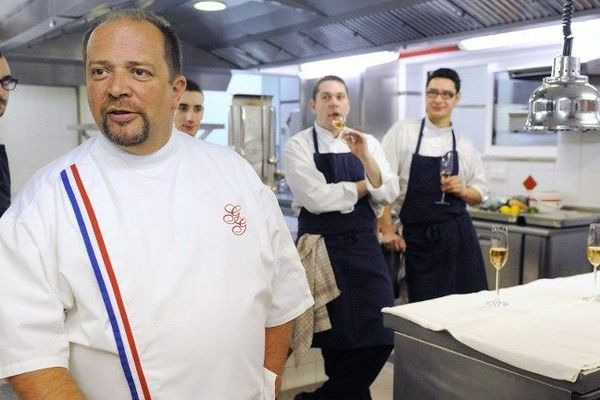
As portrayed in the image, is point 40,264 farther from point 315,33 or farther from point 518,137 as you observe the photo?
point 518,137

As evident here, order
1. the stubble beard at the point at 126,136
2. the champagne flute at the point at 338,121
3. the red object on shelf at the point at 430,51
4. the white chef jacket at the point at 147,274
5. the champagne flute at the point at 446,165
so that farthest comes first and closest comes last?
the red object on shelf at the point at 430,51
the champagne flute at the point at 446,165
the champagne flute at the point at 338,121
the stubble beard at the point at 126,136
the white chef jacket at the point at 147,274

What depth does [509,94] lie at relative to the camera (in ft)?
15.7

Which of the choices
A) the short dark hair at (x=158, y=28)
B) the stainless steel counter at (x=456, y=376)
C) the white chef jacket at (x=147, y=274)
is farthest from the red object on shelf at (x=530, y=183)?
the short dark hair at (x=158, y=28)

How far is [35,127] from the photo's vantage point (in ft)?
14.5

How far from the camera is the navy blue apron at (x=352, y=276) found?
2.73 meters

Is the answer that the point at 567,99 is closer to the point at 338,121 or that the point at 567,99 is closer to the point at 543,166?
the point at 338,121

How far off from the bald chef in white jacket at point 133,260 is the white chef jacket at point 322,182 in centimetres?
127

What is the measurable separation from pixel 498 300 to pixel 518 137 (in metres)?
3.07

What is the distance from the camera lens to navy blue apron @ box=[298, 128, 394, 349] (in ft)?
8.95

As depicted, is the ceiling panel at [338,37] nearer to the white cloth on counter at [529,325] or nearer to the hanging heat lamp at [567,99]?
the hanging heat lamp at [567,99]

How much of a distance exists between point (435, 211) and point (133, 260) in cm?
215

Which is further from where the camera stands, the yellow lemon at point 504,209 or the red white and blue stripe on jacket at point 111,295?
the yellow lemon at point 504,209

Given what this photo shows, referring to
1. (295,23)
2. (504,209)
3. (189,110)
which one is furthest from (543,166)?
(189,110)

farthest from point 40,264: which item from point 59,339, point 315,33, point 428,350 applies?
point 315,33
